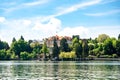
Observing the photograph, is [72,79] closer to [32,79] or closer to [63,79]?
[63,79]

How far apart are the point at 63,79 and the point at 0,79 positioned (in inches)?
358

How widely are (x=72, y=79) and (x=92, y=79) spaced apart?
2812 mm

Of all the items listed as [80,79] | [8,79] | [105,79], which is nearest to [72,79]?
[80,79]

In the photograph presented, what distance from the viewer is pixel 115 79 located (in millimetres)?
56031

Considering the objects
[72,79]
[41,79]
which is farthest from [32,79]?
[72,79]

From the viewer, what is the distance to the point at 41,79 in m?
57.5

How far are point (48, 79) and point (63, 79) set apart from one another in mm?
2115

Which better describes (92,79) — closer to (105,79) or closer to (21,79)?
(105,79)

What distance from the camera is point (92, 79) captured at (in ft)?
185

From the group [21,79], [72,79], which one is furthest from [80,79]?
[21,79]

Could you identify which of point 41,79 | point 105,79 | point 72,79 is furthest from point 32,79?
point 105,79

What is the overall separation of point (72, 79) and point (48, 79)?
11.0 feet

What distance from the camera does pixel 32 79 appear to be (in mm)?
57812

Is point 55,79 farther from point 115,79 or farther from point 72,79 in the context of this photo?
point 115,79
